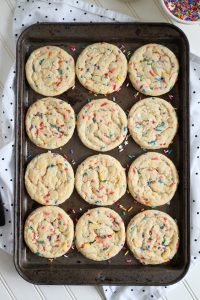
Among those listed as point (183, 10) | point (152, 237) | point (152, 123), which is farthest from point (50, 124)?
point (183, 10)

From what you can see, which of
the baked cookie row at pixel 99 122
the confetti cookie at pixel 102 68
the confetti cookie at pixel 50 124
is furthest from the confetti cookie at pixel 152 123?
the confetti cookie at pixel 50 124

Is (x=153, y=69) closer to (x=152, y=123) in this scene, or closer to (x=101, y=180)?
(x=152, y=123)

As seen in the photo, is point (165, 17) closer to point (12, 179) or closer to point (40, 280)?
point (12, 179)

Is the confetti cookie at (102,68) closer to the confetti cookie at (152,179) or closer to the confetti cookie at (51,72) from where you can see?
the confetti cookie at (51,72)

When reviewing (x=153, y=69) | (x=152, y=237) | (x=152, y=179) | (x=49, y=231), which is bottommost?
(x=152, y=237)

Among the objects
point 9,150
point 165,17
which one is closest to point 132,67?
point 165,17

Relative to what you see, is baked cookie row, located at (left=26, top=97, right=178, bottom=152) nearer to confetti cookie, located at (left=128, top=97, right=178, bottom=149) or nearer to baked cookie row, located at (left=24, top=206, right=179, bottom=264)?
confetti cookie, located at (left=128, top=97, right=178, bottom=149)
